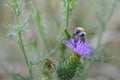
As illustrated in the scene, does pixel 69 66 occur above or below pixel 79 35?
below

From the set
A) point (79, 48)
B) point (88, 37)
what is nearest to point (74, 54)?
point (79, 48)

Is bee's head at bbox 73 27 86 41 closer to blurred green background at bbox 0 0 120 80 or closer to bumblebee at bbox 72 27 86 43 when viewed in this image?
bumblebee at bbox 72 27 86 43

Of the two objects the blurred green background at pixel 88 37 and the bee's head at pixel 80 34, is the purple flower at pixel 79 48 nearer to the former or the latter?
the bee's head at pixel 80 34

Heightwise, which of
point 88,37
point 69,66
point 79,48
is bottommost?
point 88,37

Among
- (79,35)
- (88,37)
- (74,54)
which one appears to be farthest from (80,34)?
(88,37)

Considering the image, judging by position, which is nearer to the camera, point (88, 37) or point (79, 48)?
point (79, 48)

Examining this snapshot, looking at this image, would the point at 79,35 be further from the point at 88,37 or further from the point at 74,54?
the point at 88,37

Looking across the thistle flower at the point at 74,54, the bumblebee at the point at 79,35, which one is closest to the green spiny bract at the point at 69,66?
the thistle flower at the point at 74,54

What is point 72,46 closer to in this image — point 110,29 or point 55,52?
point 55,52

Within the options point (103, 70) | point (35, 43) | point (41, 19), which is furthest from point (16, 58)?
point (41, 19)

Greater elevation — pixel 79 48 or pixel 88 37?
pixel 79 48
